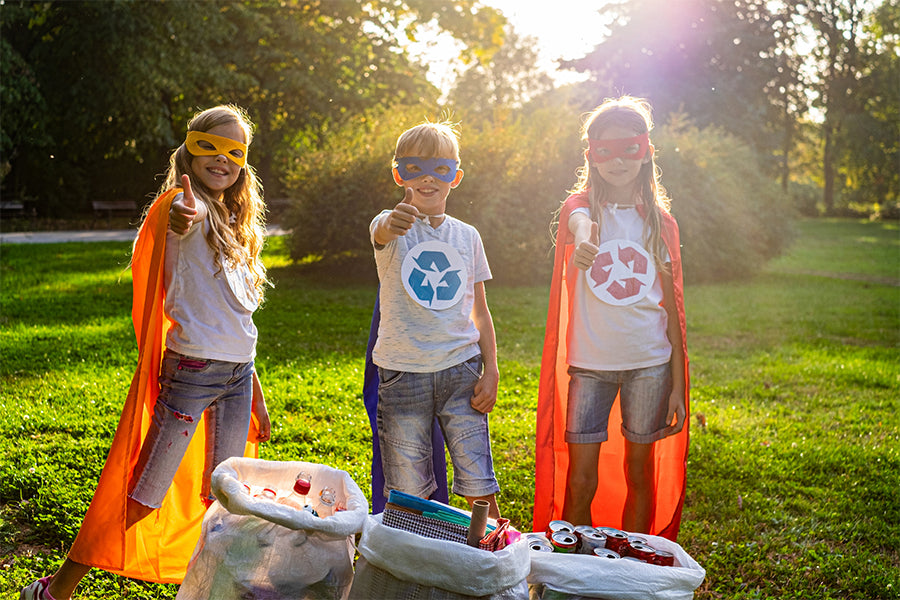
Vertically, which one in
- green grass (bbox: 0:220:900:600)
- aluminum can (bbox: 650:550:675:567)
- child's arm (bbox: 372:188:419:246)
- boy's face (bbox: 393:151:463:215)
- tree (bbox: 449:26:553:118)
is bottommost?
green grass (bbox: 0:220:900:600)

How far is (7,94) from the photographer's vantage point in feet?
58.6

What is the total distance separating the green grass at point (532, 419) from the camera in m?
3.87

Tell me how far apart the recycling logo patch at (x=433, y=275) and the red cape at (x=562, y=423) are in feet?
1.74

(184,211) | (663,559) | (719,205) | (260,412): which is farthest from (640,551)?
(719,205)

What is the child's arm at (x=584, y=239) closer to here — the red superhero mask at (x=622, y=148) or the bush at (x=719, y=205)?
the red superhero mask at (x=622, y=148)

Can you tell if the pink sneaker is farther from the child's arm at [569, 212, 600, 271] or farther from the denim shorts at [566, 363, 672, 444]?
the child's arm at [569, 212, 600, 271]

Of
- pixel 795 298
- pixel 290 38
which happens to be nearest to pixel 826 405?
pixel 795 298

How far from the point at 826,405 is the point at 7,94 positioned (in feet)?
59.0

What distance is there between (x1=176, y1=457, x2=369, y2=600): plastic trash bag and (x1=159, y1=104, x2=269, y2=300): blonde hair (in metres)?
0.91

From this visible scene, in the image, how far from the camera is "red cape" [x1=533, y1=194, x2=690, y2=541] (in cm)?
344

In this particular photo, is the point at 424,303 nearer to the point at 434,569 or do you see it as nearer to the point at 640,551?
the point at 434,569

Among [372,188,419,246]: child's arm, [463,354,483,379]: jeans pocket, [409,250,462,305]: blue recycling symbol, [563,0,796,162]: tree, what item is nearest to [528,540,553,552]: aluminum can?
[463,354,483,379]: jeans pocket

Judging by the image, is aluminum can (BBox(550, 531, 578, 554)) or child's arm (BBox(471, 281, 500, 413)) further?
child's arm (BBox(471, 281, 500, 413))

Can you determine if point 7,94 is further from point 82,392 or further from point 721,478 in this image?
point 721,478
